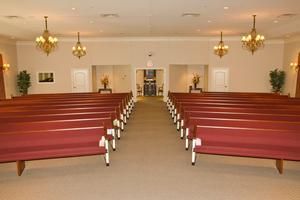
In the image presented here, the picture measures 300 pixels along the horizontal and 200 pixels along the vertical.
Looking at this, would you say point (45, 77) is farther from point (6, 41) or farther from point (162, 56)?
point (162, 56)

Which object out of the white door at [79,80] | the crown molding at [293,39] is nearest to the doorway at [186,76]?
the crown molding at [293,39]

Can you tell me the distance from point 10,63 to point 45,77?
5.70 ft

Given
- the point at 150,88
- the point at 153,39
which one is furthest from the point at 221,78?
the point at 150,88

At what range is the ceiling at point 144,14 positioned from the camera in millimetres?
6512

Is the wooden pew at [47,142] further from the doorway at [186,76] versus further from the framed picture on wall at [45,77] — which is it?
the doorway at [186,76]

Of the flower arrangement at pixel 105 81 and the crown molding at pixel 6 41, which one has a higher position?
the crown molding at pixel 6 41

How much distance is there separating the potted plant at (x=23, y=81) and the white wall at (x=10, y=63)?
0.28m

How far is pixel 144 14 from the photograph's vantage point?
789 cm

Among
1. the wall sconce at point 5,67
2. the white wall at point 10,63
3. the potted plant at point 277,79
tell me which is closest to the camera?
the wall sconce at point 5,67

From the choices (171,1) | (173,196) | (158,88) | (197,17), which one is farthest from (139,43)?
(173,196)

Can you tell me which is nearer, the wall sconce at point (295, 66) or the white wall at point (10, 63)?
the wall sconce at point (295, 66)

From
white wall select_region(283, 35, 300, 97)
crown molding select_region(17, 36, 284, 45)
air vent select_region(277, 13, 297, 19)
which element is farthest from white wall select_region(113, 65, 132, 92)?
air vent select_region(277, 13, 297, 19)

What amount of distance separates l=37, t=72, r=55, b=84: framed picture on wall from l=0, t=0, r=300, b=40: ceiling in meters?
3.23

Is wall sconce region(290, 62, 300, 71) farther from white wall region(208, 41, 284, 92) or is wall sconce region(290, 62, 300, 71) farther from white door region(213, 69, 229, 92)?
white door region(213, 69, 229, 92)
